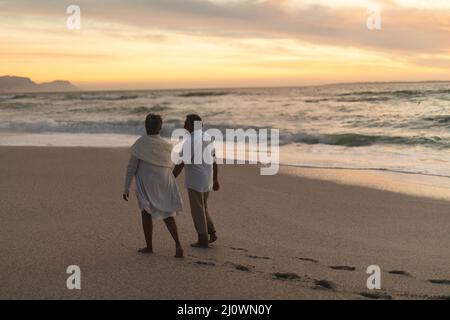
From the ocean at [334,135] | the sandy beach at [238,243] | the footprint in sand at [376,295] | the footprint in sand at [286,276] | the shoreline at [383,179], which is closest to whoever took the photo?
the footprint in sand at [376,295]

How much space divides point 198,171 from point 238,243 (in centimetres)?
107

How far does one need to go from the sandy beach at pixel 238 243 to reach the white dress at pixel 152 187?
1.74 ft

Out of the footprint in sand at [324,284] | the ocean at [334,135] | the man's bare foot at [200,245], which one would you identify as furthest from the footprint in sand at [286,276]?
the ocean at [334,135]

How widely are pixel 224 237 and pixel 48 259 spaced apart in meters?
2.19

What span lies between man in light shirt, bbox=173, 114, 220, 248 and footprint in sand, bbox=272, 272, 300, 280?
48.6 inches

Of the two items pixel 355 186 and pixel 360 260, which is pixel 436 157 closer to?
pixel 355 186

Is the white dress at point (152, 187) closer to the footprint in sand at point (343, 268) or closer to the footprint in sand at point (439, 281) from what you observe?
the footprint in sand at point (343, 268)

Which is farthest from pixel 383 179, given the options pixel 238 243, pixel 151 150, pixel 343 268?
pixel 151 150

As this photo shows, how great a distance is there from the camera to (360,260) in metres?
6.09

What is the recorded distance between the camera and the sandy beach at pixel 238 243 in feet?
16.5

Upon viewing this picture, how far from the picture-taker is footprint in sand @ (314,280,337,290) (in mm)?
5090

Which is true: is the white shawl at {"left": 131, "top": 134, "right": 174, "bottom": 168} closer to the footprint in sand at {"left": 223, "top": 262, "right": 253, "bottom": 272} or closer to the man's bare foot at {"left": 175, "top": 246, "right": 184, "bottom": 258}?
the man's bare foot at {"left": 175, "top": 246, "right": 184, "bottom": 258}

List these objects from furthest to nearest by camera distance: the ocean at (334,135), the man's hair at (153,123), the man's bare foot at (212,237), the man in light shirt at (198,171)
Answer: the ocean at (334,135) → the man's bare foot at (212,237) → the man in light shirt at (198,171) → the man's hair at (153,123)
